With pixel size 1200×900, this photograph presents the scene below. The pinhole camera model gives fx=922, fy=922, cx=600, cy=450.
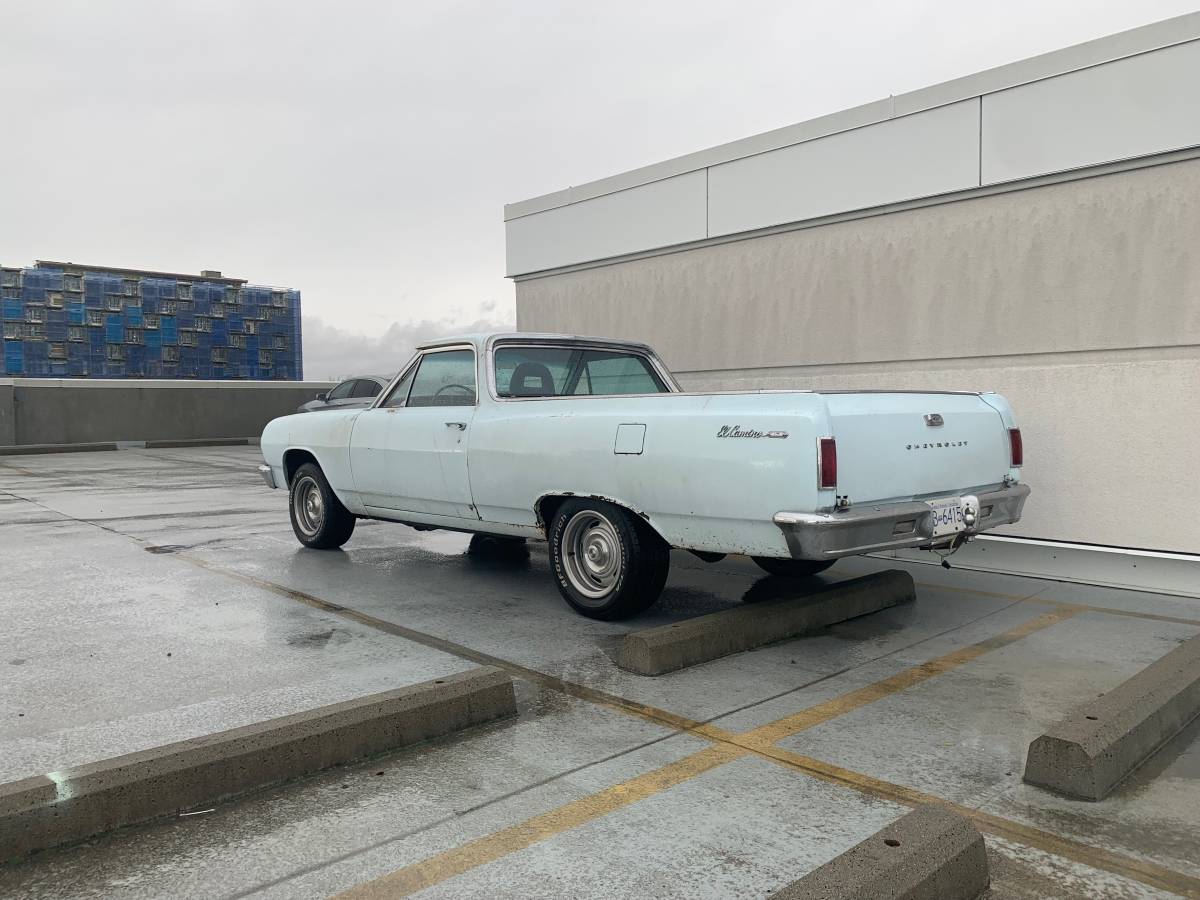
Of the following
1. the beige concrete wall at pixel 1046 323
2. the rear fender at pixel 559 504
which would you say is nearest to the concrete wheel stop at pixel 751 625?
the rear fender at pixel 559 504

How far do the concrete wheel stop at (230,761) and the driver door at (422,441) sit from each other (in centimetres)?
251

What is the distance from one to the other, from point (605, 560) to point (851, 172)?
4.35 m

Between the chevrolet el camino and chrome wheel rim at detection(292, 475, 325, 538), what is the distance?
0.71 metres

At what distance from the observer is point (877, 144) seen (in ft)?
24.7

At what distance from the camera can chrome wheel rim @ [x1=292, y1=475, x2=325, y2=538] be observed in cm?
786

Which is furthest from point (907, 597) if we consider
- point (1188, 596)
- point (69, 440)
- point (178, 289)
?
point (178, 289)

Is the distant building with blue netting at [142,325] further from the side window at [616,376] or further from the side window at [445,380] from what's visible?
the side window at [616,376]

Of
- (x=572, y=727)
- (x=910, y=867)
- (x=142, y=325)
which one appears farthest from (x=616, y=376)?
(x=142, y=325)

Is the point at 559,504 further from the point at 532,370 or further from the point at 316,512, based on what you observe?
the point at 316,512

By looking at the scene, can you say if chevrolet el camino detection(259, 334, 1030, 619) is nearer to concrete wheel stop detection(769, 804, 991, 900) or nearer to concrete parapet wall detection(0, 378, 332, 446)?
concrete wheel stop detection(769, 804, 991, 900)

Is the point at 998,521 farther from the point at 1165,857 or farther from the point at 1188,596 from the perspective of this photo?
the point at 1165,857

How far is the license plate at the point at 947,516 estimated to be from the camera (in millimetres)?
4680

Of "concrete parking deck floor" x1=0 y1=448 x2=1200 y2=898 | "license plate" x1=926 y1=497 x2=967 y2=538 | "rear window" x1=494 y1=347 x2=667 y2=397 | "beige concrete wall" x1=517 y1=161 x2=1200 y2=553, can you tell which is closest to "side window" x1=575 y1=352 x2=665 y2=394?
"rear window" x1=494 y1=347 x2=667 y2=397

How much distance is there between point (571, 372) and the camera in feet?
21.1
